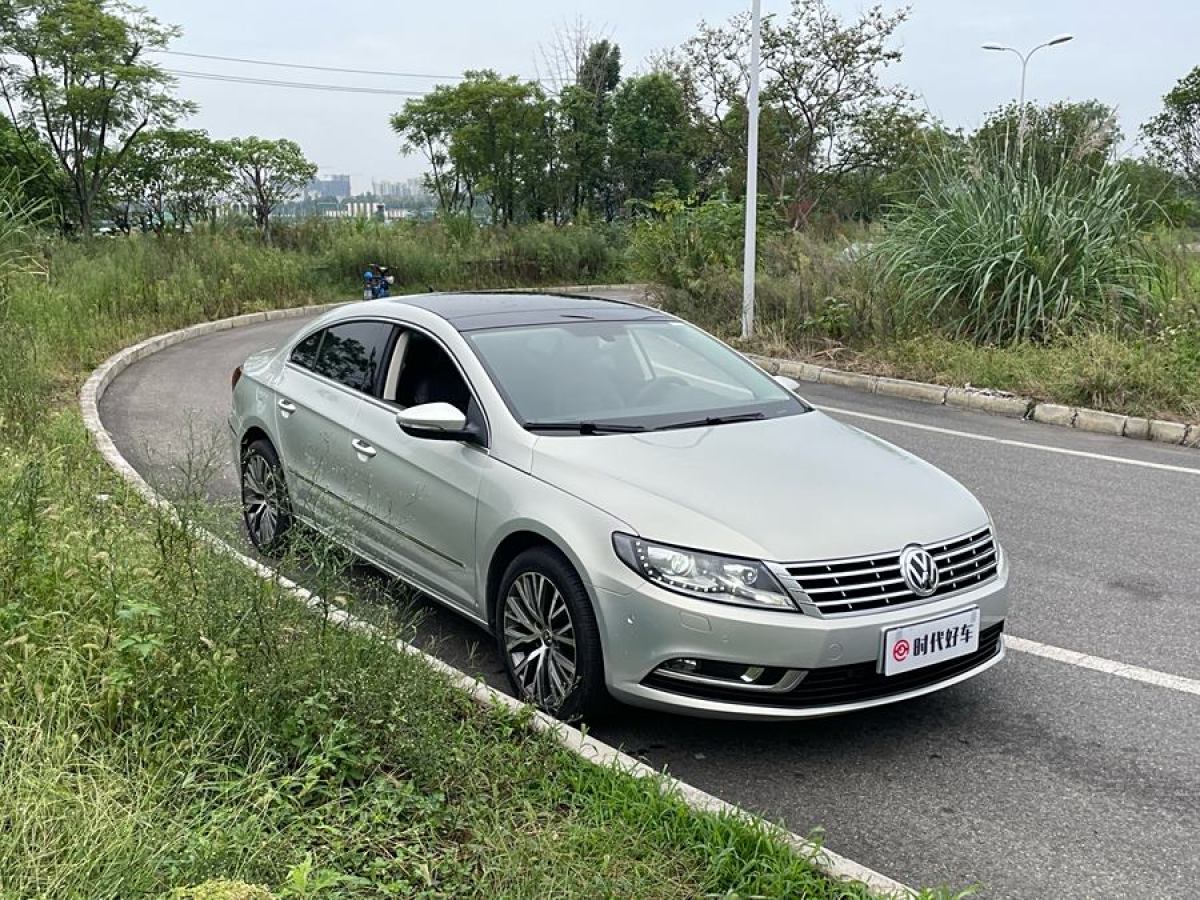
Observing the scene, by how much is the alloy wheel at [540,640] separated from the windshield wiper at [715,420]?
0.94 m

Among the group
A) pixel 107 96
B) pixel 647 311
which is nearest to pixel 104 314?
pixel 647 311

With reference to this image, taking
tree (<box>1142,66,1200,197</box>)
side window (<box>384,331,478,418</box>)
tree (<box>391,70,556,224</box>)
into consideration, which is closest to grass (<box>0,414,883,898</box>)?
side window (<box>384,331,478,418</box>)

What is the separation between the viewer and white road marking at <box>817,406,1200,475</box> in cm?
859

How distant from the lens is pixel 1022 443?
9.48 m

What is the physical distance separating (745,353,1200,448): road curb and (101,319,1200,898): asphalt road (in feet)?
10.3

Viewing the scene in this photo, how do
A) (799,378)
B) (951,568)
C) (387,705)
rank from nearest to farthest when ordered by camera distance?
1. (387,705)
2. (951,568)
3. (799,378)

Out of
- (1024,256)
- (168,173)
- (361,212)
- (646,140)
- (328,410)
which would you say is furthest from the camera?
(646,140)

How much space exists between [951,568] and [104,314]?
15.4 meters

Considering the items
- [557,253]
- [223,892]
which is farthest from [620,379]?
[557,253]

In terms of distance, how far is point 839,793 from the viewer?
12.7ft

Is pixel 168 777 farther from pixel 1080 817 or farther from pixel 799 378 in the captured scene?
pixel 799 378

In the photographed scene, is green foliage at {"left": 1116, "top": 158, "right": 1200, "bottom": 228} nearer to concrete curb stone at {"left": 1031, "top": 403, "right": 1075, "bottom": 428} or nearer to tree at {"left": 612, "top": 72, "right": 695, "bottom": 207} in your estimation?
concrete curb stone at {"left": 1031, "top": 403, "right": 1075, "bottom": 428}

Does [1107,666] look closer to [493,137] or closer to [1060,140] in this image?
[1060,140]

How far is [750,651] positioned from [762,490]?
27.1 inches
